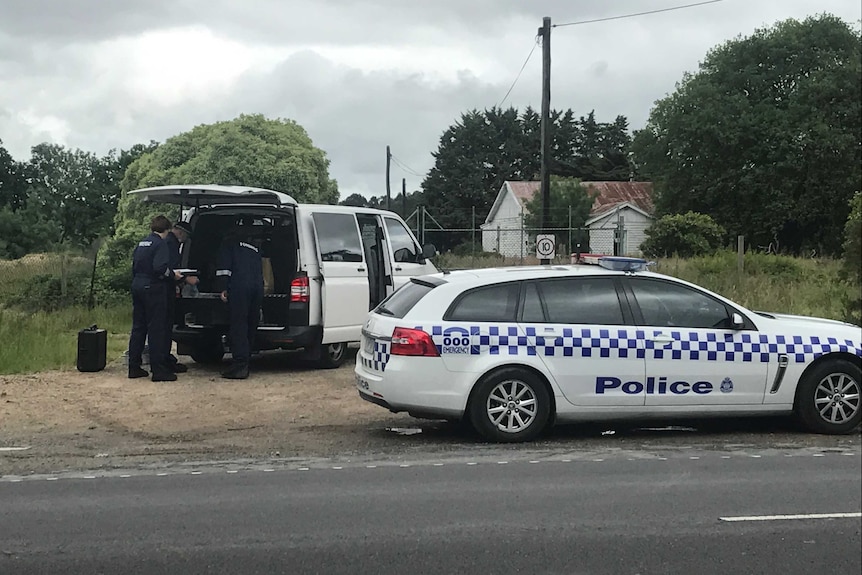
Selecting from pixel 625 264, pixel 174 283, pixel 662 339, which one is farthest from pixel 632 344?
pixel 174 283

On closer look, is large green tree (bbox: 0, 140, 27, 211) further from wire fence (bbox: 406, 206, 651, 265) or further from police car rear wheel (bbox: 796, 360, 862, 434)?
police car rear wheel (bbox: 796, 360, 862, 434)

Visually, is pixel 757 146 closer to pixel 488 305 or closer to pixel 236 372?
pixel 236 372

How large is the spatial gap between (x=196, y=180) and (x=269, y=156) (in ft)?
8.17

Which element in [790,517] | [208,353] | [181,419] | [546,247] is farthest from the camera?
[546,247]

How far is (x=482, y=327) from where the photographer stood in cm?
830

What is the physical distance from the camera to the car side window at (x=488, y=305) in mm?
8398

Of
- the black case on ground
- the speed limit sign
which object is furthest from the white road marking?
the speed limit sign

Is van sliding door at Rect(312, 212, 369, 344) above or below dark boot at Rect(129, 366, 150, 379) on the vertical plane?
above

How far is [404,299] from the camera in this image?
8883mm

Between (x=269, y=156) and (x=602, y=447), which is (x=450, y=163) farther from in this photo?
(x=602, y=447)

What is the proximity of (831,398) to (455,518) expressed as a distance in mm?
4278

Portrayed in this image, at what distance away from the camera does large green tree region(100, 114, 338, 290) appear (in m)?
30.6

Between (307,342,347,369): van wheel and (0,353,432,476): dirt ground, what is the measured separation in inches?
6.3

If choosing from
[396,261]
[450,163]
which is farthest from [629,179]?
[396,261]
